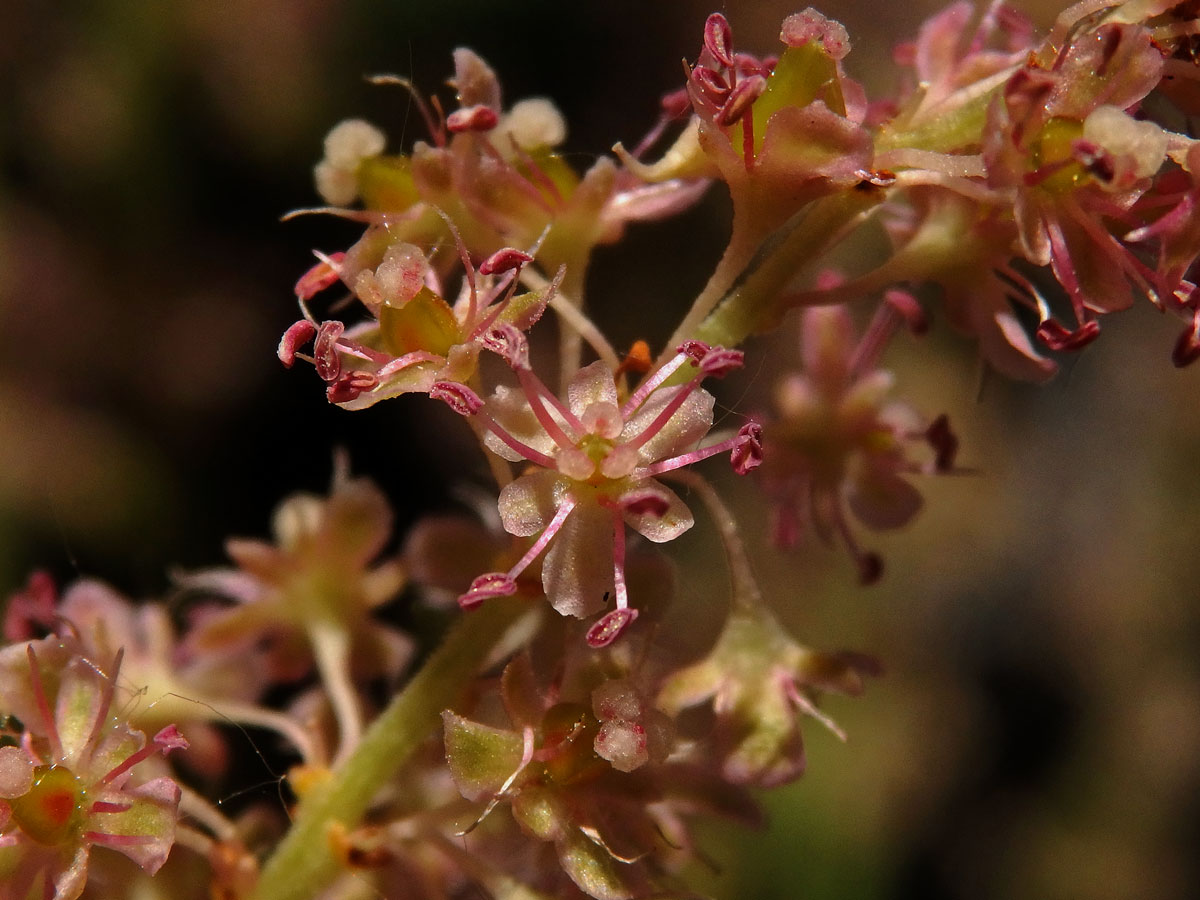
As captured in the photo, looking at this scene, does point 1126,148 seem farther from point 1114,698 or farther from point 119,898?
point 1114,698

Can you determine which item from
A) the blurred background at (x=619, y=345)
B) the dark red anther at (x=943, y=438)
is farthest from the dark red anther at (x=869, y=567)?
the blurred background at (x=619, y=345)

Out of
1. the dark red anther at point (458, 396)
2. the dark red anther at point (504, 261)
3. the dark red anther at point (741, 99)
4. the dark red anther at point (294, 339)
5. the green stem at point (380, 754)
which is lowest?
the green stem at point (380, 754)

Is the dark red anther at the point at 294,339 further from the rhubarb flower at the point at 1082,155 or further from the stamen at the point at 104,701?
the rhubarb flower at the point at 1082,155

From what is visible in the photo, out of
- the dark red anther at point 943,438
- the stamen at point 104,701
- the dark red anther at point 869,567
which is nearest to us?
the stamen at point 104,701

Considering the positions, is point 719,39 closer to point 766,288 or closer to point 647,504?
point 766,288

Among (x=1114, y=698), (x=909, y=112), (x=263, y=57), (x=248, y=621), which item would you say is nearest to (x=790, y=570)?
(x=1114, y=698)

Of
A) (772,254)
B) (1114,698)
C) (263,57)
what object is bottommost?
(1114,698)
